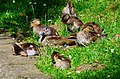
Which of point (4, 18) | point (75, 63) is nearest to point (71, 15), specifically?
point (4, 18)

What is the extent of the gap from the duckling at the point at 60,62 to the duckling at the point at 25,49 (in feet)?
2.60

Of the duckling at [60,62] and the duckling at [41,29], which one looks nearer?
the duckling at [60,62]

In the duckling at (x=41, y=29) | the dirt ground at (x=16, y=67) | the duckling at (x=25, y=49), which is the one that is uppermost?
the duckling at (x=41, y=29)

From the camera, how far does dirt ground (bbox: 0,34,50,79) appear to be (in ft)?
28.6

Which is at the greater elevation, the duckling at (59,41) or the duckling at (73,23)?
the duckling at (73,23)

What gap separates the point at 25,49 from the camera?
10031 mm

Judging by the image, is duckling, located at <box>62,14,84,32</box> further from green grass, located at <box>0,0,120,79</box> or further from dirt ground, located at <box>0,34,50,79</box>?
dirt ground, located at <box>0,34,50,79</box>

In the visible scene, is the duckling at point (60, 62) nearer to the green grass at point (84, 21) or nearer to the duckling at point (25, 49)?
the green grass at point (84, 21)

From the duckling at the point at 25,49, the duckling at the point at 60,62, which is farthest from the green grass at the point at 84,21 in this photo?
the duckling at the point at 25,49

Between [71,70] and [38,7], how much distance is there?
585 cm

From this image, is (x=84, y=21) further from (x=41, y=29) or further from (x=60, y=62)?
(x=60, y=62)

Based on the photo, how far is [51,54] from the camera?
9.88 meters

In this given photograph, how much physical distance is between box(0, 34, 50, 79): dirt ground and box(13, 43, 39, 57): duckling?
0.44 ft

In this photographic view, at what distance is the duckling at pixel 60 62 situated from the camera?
9.00m
